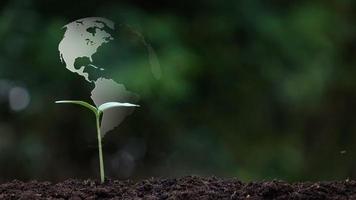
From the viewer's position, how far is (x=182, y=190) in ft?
2.77

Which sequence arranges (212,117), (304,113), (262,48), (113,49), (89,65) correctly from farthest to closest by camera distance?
(304,113), (212,117), (262,48), (113,49), (89,65)

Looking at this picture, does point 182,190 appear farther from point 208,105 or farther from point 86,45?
point 208,105

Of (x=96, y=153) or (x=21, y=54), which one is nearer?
(x=21, y=54)

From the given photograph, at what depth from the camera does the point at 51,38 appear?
2.27 m

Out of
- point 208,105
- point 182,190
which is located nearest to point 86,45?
point 182,190

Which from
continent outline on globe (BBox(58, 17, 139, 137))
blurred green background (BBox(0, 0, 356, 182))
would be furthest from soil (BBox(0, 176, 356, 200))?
blurred green background (BBox(0, 0, 356, 182))

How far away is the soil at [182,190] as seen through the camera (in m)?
0.79

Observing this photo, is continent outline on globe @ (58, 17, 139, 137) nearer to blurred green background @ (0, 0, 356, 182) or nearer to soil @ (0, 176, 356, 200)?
soil @ (0, 176, 356, 200)

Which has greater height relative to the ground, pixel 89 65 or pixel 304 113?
pixel 304 113

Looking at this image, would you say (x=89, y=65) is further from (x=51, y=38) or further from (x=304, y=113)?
(x=304, y=113)

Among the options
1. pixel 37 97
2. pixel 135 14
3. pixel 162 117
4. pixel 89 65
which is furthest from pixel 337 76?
pixel 89 65

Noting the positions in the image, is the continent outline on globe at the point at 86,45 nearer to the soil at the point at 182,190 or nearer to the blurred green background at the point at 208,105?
the soil at the point at 182,190

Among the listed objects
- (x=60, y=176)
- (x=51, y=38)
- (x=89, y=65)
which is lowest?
(x=89, y=65)

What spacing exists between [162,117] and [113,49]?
393mm
